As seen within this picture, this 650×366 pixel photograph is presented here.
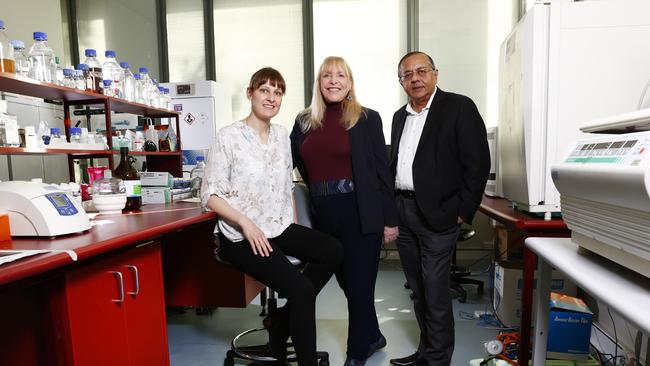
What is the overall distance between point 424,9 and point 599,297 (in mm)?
3574

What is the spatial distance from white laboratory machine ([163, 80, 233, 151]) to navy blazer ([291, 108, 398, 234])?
2.07m

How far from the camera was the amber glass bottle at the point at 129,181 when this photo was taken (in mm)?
1795

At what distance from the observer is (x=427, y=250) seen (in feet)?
5.55

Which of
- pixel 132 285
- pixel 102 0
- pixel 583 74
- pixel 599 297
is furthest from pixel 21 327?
pixel 102 0

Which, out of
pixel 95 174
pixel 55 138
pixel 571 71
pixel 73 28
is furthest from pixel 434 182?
pixel 73 28

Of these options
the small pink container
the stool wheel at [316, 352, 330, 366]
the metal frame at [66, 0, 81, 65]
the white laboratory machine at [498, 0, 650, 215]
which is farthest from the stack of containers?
the metal frame at [66, 0, 81, 65]

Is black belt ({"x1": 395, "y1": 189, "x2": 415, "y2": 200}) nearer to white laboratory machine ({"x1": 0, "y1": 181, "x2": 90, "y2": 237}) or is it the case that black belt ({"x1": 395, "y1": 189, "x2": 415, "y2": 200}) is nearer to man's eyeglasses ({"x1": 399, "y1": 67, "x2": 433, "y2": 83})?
man's eyeglasses ({"x1": 399, "y1": 67, "x2": 433, "y2": 83})

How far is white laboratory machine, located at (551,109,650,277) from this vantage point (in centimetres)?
72

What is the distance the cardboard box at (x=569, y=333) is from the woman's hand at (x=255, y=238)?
1314 mm

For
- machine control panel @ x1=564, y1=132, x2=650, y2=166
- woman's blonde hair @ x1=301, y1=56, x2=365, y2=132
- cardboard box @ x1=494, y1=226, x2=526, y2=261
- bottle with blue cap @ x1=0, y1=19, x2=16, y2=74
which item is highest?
bottle with blue cap @ x1=0, y1=19, x2=16, y2=74

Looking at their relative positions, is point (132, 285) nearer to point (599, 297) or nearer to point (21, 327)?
point (21, 327)

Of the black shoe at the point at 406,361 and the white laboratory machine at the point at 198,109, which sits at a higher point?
the white laboratory machine at the point at 198,109

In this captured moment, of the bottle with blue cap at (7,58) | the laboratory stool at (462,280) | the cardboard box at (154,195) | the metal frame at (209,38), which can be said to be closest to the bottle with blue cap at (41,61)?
the bottle with blue cap at (7,58)

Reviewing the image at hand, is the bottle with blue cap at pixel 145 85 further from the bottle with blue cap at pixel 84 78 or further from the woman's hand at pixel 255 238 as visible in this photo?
the woman's hand at pixel 255 238
